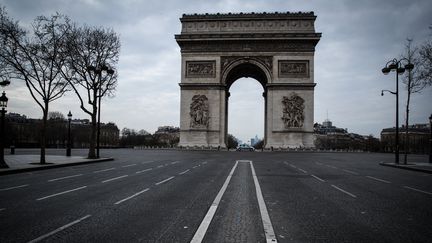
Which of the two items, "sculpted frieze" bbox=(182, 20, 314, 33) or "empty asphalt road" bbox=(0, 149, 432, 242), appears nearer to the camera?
"empty asphalt road" bbox=(0, 149, 432, 242)

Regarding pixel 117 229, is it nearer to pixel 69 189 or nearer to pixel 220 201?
pixel 220 201

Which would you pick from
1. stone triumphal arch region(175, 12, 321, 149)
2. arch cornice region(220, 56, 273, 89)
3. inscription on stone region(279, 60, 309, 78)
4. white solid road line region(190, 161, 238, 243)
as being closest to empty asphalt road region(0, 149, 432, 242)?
white solid road line region(190, 161, 238, 243)

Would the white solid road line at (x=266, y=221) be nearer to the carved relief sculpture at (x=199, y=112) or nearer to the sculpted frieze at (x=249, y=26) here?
the carved relief sculpture at (x=199, y=112)

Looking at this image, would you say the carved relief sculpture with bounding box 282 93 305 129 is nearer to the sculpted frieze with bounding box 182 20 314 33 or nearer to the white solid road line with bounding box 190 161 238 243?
the sculpted frieze with bounding box 182 20 314 33

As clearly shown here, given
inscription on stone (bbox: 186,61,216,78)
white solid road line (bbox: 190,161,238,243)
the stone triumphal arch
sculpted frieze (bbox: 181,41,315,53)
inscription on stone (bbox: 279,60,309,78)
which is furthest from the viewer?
inscription on stone (bbox: 186,61,216,78)

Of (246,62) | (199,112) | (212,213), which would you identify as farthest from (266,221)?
(246,62)

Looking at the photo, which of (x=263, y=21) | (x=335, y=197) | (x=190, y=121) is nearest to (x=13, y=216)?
(x=335, y=197)

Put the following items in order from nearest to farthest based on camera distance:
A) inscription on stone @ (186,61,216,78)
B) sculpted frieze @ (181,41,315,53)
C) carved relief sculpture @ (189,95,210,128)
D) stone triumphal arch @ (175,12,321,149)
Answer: stone triumphal arch @ (175,12,321,149) < sculpted frieze @ (181,41,315,53) < carved relief sculpture @ (189,95,210,128) < inscription on stone @ (186,61,216,78)

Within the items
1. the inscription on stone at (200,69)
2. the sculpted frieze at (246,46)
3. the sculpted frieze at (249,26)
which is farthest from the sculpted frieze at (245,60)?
the sculpted frieze at (249,26)
